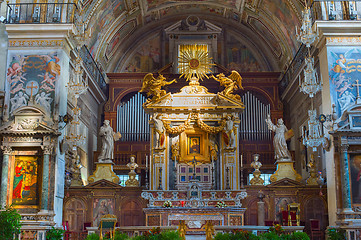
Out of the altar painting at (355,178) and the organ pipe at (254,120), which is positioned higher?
the organ pipe at (254,120)

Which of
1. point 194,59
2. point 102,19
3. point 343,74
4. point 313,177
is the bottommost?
point 313,177

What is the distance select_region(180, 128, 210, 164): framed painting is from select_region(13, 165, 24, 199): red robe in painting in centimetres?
636

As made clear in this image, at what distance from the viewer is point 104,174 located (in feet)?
66.7

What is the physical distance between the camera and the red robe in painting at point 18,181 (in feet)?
55.4

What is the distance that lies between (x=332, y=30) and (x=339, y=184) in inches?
219

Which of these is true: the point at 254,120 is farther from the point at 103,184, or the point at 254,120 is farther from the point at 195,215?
the point at 103,184

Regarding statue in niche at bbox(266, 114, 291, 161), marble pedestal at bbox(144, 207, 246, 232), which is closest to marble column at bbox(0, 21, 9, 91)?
marble pedestal at bbox(144, 207, 246, 232)

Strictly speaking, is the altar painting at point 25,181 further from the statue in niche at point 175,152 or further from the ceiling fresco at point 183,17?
the ceiling fresco at point 183,17

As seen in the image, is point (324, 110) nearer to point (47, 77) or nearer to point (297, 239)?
point (297, 239)

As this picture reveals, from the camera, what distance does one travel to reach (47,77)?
1789cm

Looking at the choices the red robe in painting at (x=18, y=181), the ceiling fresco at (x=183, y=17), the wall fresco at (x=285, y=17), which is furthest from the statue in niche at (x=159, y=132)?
the wall fresco at (x=285, y=17)

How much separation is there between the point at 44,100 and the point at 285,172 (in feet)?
32.5

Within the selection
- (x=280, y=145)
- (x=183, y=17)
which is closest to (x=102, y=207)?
(x=280, y=145)

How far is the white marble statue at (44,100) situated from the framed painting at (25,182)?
1.81 metres
